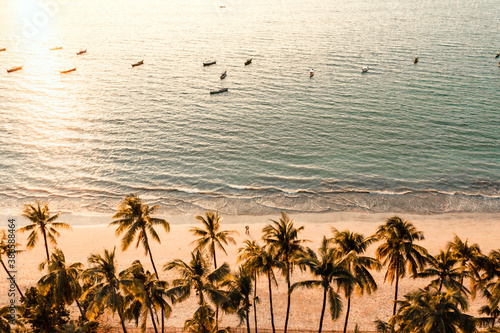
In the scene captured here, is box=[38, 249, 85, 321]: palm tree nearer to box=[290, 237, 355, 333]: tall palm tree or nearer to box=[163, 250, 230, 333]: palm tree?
box=[163, 250, 230, 333]: palm tree

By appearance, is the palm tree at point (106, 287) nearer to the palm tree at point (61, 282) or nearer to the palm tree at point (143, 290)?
the palm tree at point (143, 290)

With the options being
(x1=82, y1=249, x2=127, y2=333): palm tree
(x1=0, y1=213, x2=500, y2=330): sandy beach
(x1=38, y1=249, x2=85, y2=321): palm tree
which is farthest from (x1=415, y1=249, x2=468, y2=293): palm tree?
(x1=38, y1=249, x2=85, y2=321): palm tree

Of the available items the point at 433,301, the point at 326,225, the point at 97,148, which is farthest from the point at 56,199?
the point at 433,301

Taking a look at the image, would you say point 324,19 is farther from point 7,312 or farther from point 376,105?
point 7,312

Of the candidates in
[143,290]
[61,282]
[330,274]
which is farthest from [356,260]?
[61,282]

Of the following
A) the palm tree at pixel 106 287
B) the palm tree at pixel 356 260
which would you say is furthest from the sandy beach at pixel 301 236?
the palm tree at pixel 106 287
